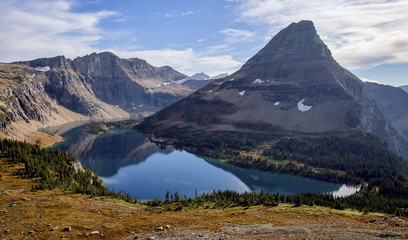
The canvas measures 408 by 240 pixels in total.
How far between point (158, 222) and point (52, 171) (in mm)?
41396

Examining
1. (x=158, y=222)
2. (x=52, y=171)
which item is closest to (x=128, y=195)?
(x=52, y=171)

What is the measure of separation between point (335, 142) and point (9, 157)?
560ft

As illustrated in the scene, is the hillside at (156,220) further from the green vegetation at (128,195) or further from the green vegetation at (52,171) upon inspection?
the green vegetation at (52,171)

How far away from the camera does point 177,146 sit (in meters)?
195

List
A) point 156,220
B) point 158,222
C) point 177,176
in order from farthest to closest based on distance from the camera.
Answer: point 177,176 < point 156,220 < point 158,222

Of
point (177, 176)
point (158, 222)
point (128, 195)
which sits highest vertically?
point (158, 222)

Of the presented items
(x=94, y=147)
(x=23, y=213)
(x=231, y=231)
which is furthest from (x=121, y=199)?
(x=94, y=147)

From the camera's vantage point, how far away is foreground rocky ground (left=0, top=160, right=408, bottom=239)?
1180 inches

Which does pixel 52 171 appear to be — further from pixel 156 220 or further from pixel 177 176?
pixel 177 176

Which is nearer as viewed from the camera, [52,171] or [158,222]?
[158,222]

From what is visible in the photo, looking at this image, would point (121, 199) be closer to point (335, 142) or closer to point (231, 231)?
point (231, 231)

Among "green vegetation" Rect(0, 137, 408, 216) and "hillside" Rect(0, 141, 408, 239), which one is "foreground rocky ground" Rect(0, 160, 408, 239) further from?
"green vegetation" Rect(0, 137, 408, 216)

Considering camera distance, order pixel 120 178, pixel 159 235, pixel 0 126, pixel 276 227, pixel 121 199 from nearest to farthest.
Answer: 1. pixel 159 235
2. pixel 276 227
3. pixel 121 199
4. pixel 120 178
5. pixel 0 126

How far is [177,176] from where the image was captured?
119 m
